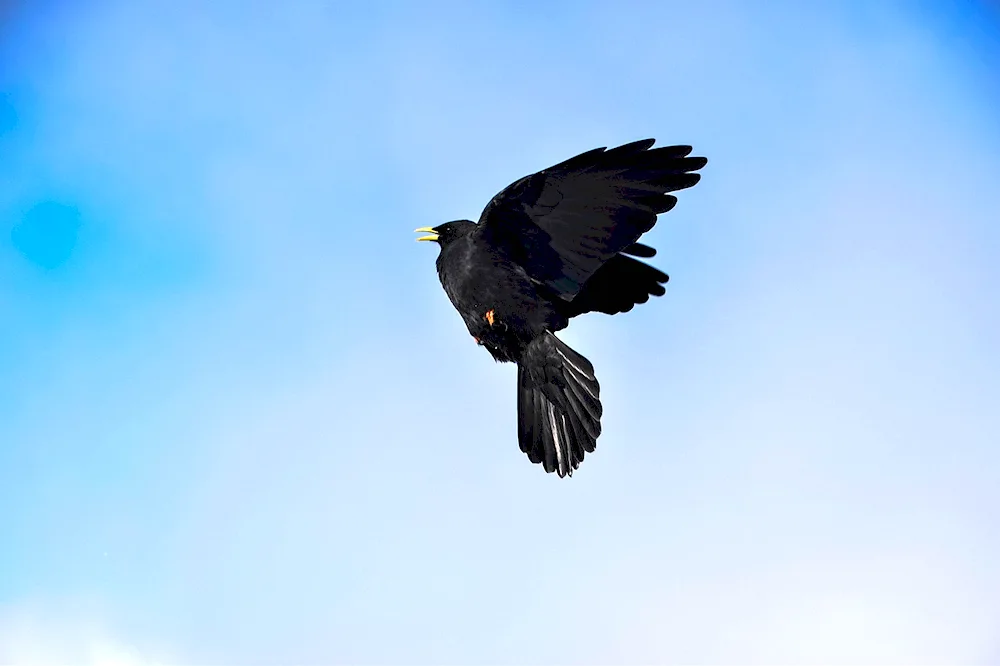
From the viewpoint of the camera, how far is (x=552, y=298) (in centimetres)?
845

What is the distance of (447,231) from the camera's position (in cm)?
945

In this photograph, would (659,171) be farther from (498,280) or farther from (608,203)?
(498,280)

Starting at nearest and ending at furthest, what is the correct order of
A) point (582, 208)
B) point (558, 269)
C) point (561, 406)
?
1. point (582, 208)
2. point (558, 269)
3. point (561, 406)

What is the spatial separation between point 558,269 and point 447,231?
1.75m

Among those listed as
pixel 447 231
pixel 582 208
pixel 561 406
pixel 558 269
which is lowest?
pixel 561 406

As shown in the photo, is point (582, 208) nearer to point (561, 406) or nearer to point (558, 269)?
point (558, 269)

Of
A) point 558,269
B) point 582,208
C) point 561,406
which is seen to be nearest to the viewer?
point 582,208

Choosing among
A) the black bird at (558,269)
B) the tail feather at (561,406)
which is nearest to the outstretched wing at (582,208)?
the black bird at (558,269)

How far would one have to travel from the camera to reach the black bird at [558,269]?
765 centimetres

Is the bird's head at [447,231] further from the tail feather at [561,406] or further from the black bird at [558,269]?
the tail feather at [561,406]

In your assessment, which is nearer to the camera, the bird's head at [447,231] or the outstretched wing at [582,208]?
the outstretched wing at [582,208]

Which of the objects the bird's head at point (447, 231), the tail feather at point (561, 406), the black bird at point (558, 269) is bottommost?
the tail feather at point (561, 406)

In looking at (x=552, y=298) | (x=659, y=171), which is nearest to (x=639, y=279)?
(x=552, y=298)

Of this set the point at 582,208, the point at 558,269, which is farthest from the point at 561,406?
the point at 582,208
